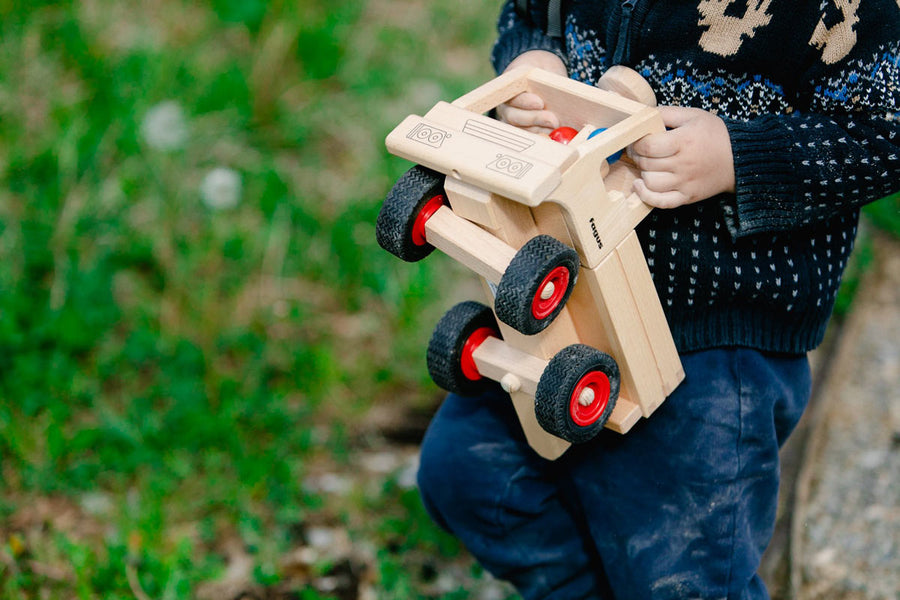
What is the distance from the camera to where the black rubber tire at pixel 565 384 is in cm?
131

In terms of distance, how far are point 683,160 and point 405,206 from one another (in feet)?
1.34

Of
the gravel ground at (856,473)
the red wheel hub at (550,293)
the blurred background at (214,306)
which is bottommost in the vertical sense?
the gravel ground at (856,473)

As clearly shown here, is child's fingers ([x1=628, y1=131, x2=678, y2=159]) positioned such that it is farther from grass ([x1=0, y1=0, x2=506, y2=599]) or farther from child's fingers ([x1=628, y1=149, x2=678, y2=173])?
grass ([x1=0, y1=0, x2=506, y2=599])

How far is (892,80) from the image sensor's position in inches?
52.9

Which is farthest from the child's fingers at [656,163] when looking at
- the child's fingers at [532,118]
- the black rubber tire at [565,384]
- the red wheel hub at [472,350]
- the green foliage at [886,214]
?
the green foliage at [886,214]

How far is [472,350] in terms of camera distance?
1.53m

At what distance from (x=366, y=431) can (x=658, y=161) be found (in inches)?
52.6

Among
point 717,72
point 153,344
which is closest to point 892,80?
point 717,72

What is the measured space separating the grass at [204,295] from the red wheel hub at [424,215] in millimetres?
986

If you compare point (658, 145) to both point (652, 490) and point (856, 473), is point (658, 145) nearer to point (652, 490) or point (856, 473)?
point (652, 490)

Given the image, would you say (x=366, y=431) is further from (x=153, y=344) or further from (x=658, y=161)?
(x=658, y=161)

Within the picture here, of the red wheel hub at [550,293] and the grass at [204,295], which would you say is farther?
the grass at [204,295]

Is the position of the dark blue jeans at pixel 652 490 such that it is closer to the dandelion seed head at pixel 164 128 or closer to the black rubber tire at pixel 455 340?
the black rubber tire at pixel 455 340

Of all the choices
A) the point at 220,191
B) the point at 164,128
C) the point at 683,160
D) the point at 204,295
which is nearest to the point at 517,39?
the point at 683,160
